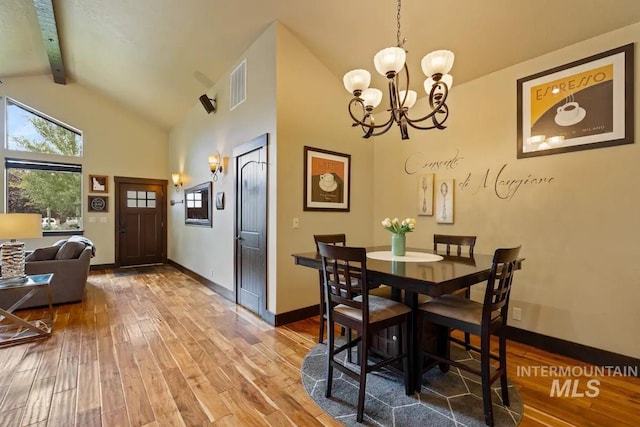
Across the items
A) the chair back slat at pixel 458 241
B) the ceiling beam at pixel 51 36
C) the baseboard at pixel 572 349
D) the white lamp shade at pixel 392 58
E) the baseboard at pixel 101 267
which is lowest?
the baseboard at pixel 101 267

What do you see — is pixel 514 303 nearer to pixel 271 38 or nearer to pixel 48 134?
pixel 271 38

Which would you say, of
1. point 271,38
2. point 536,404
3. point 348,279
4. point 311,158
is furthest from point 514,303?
point 271,38

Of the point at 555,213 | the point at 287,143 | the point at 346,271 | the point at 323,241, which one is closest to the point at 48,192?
the point at 287,143

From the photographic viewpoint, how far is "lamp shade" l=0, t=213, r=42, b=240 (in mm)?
2848

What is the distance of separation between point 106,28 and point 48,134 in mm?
3695

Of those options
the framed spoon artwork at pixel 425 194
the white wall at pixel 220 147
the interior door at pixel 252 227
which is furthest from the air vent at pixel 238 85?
the framed spoon artwork at pixel 425 194

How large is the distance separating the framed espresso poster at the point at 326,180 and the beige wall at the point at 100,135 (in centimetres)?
547

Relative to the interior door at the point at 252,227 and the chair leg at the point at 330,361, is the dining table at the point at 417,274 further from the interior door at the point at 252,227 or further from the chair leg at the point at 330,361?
the interior door at the point at 252,227

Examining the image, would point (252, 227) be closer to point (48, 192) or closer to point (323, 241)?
point (323, 241)

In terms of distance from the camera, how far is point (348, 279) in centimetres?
188

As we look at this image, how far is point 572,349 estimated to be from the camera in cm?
262

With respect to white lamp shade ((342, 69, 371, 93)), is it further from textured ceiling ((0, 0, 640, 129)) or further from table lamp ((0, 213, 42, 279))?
table lamp ((0, 213, 42, 279))

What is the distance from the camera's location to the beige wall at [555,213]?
7.88ft

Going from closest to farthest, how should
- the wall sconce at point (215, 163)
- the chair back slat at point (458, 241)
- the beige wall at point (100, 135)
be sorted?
the chair back slat at point (458, 241), the wall sconce at point (215, 163), the beige wall at point (100, 135)
